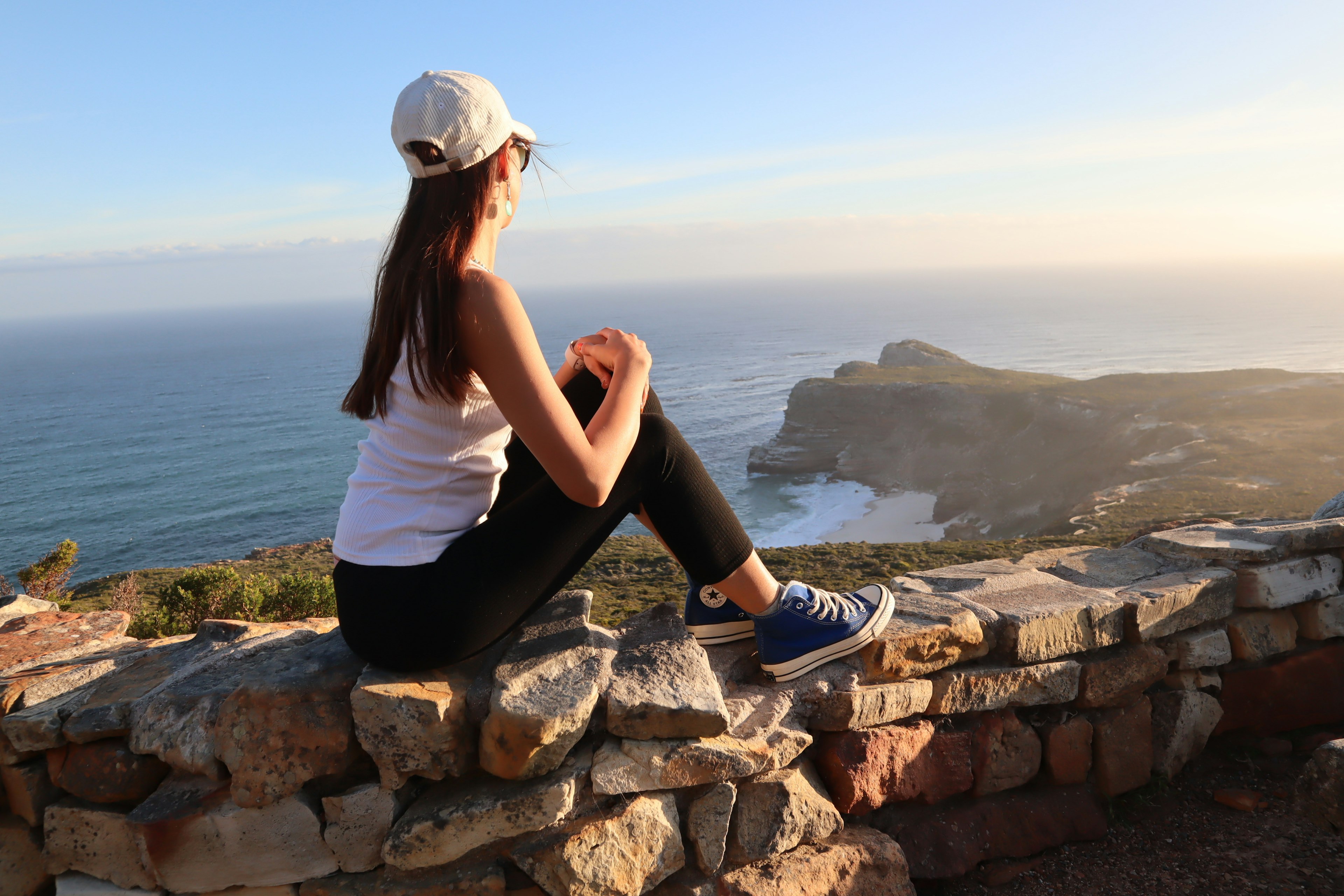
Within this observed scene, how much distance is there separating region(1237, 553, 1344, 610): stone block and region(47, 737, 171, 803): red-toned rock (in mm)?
4228

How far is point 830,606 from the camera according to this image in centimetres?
281

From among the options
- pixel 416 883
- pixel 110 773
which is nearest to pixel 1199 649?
pixel 416 883

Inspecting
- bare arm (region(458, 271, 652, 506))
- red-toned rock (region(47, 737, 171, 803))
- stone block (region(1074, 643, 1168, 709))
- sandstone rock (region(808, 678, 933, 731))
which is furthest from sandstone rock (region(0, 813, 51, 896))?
stone block (region(1074, 643, 1168, 709))

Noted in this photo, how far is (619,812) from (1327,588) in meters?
3.41

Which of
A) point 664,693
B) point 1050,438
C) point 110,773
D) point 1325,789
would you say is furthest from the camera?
point 1050,438

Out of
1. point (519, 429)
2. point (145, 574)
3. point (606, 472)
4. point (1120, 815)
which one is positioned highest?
point (519, 429)

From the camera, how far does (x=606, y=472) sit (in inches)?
86.3

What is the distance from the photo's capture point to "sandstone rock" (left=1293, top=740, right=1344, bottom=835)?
8.83 ft

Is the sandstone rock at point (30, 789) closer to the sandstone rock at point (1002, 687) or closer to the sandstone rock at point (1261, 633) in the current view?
the sandstone rock at point (1002, 687)

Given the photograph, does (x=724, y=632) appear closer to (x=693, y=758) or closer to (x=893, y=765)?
(x=693, y=758)

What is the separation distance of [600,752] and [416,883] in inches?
23.8

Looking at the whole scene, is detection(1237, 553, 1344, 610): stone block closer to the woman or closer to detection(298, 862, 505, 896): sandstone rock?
the woman

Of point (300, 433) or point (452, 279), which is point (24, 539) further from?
point (452, 279)

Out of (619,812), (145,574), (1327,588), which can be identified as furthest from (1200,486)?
(145,574)
